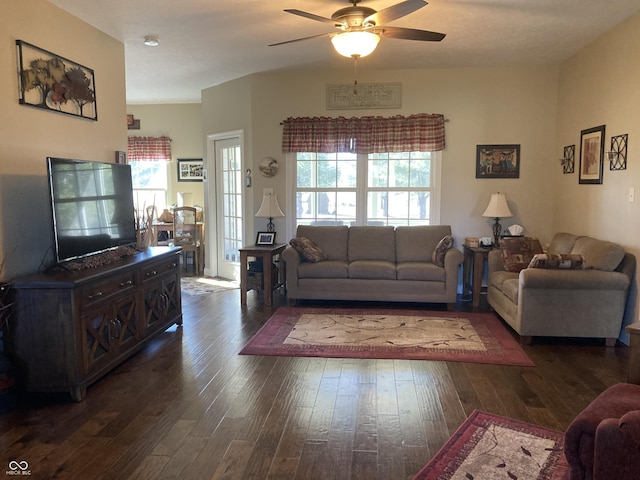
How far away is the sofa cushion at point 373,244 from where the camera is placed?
5516 millimetres

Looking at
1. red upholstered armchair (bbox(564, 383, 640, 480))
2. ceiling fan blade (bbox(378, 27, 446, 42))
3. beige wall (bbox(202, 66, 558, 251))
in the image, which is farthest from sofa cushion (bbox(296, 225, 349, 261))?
red upholstered armchair (bbox(564, 383, 640, 480))

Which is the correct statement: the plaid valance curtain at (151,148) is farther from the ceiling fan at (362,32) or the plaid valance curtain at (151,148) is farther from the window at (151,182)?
the ceiling fan at (362,32)

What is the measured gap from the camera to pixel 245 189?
241 inches

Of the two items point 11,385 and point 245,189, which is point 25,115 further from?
point 245,189

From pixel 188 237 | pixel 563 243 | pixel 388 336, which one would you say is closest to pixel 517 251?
pixel 563 243

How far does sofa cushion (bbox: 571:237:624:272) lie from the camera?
387 centimetres

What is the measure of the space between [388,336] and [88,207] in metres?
2.56

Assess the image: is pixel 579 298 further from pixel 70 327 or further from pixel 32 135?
pixel 32 135

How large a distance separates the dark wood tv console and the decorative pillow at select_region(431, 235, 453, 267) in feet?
10.2

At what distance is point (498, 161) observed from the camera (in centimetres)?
567

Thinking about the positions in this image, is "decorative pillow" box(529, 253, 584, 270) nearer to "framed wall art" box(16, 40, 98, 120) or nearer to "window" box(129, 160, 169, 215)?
"framed wall art" box(16, 40, 98, 120)

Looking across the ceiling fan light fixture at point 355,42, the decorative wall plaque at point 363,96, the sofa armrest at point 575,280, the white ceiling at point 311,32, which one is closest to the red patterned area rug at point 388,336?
the sofa armrest at point 575,280

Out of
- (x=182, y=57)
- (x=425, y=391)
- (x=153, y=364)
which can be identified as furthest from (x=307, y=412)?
(x=182, y=57)

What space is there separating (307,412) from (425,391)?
792 millimetres
